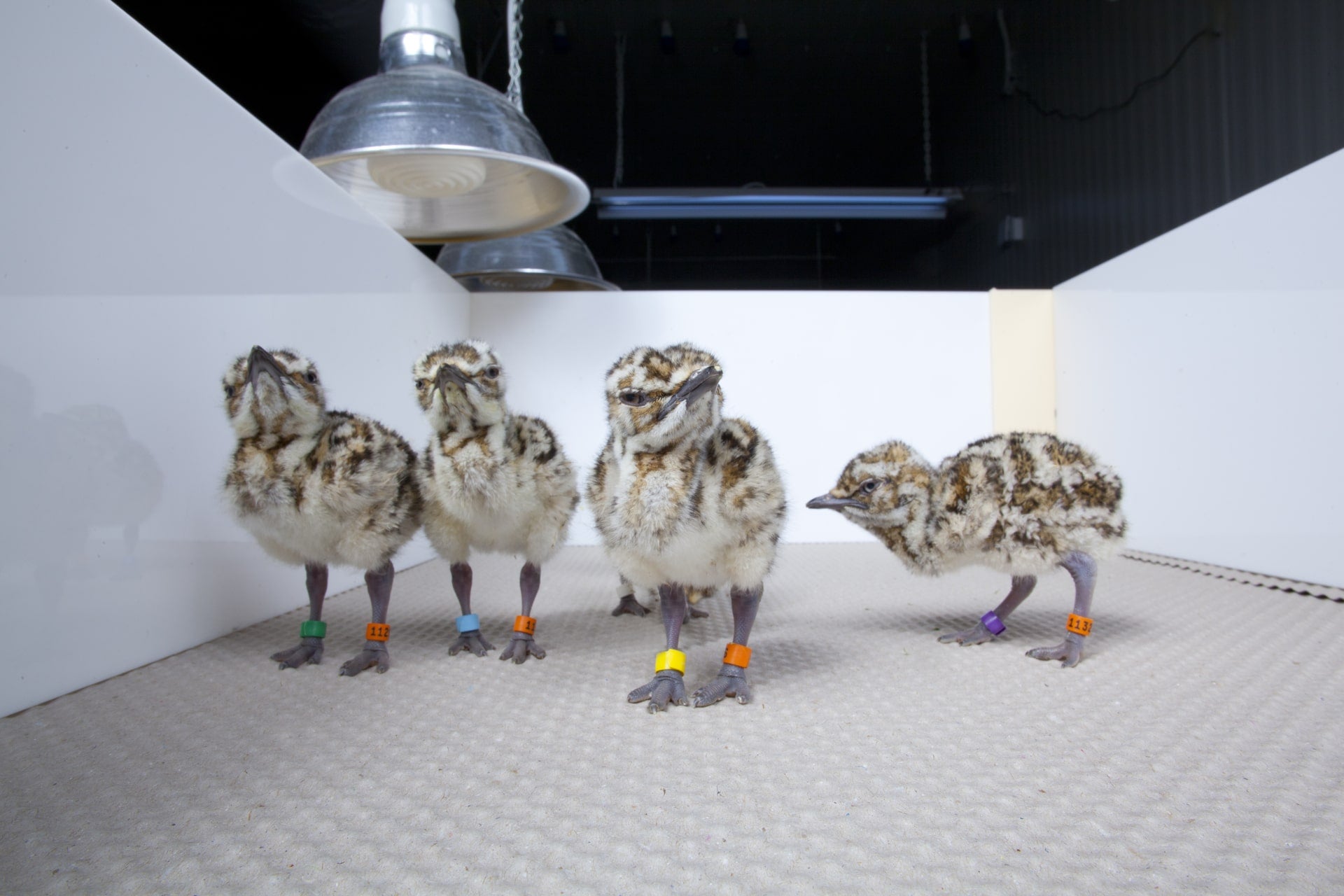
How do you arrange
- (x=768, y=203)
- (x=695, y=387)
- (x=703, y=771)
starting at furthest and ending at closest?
1. (x=768, y=203)
2. (x=695, y=387)
3. (x=703, y=771)

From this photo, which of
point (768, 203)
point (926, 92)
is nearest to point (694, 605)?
point (768, 203)

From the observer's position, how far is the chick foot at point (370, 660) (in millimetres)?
1640

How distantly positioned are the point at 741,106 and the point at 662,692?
15.6 feet

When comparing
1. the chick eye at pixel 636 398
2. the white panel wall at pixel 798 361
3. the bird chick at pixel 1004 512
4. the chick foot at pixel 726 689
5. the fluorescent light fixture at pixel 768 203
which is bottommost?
the chick foot at pixel 726 689

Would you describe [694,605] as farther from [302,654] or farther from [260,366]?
[260,366]

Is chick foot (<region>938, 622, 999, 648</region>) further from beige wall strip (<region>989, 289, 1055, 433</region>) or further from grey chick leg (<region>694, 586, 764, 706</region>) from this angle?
beige wall strip (<region>989, 289, 1055, 433</region>)

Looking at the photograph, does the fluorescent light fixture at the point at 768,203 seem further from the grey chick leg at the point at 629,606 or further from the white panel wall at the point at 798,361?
the grey chick leg at the point at 629,606

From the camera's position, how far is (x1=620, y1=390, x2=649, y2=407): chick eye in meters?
1.38

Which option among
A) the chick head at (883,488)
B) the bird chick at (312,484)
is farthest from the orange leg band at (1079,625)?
the bird chick at (312,484)

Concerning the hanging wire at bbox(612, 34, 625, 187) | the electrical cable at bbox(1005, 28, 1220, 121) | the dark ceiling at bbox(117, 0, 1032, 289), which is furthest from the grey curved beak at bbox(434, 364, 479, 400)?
the hanging wire at bbox(612, 34, 625, 187)

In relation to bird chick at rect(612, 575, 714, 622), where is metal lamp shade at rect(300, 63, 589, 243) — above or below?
above

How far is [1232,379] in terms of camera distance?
2.62 m

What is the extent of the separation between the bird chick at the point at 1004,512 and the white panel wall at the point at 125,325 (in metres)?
1.49

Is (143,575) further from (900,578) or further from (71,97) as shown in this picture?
(900,578)
